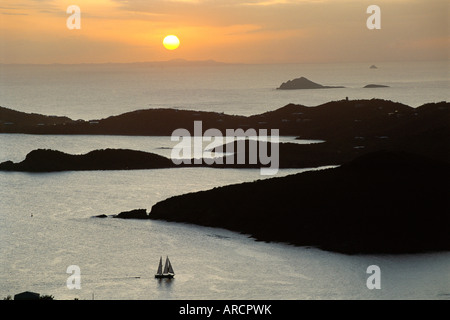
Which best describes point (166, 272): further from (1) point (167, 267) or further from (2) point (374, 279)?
(2) point (374, 279)

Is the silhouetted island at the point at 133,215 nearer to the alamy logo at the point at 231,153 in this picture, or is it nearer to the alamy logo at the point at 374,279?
the alamy logo at the point at 374,279

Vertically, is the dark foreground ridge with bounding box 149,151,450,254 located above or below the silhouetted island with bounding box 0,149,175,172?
below

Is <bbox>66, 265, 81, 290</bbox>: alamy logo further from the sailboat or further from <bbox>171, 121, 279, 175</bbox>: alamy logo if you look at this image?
<bbox>171, 121, 279, 175</bbox>: alamy logo

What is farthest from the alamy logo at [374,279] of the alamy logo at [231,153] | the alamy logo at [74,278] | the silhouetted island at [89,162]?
the silhouetted island at [89,162]

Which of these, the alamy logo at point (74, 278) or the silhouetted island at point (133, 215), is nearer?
the alamy logo at point (74, 278)

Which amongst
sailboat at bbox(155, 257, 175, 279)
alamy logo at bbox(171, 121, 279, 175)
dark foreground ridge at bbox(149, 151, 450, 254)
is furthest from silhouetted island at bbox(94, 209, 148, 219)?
alamy logo at bbox(171, 121, 279, 175)

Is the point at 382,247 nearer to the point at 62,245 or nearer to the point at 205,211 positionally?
the point at 205,211

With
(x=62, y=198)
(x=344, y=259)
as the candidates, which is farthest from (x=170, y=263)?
(x=62, y=198)
